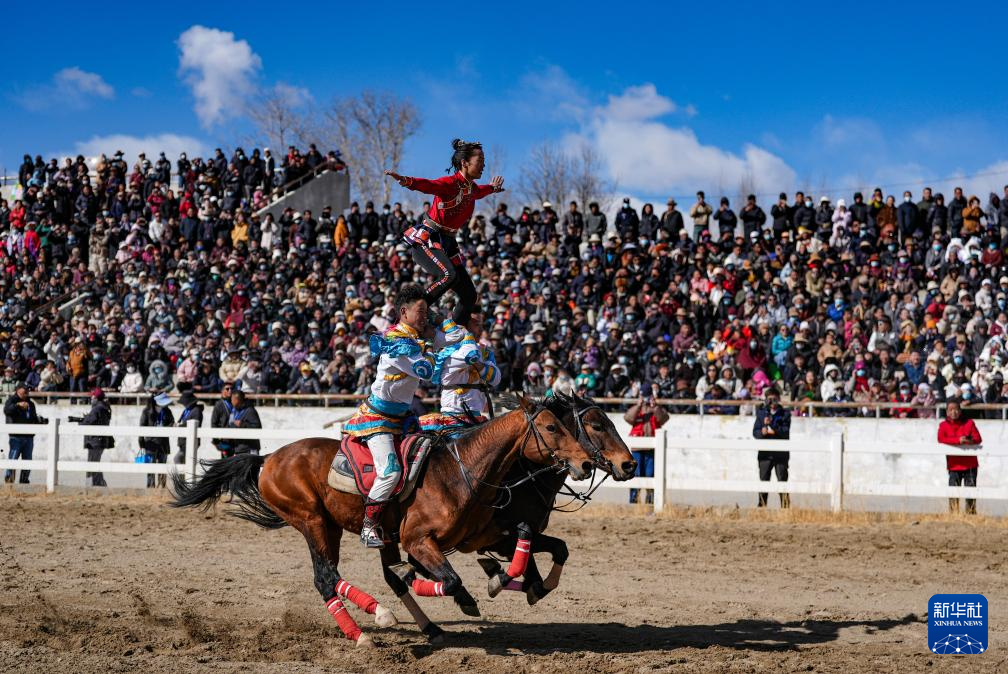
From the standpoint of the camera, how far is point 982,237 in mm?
21312

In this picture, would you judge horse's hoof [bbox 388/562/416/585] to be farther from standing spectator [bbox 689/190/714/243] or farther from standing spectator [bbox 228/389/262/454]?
standing spectator [bbox 689/190/714/243]

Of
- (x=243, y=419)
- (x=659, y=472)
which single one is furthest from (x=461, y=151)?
(x=243, y=419)

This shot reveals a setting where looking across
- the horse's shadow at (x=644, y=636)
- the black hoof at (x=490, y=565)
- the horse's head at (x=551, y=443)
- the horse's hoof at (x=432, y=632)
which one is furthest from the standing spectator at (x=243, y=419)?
the horse's head at (x=551, y=443)

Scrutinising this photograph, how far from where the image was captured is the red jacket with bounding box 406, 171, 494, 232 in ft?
29.3

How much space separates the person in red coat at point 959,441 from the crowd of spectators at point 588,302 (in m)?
2.34

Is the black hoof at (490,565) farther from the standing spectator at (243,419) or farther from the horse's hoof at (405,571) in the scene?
the standing spectator at (243,419)

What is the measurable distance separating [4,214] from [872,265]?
86.5 ft

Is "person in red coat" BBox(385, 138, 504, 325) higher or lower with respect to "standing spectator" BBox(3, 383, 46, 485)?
higher

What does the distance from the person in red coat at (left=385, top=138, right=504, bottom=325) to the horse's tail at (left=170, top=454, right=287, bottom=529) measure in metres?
2.23

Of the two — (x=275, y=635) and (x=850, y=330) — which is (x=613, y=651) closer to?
(x=275, y=635)

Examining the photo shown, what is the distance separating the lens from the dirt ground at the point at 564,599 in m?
8.01

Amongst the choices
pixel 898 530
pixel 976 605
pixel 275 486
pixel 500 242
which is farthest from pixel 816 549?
pixel 500 242

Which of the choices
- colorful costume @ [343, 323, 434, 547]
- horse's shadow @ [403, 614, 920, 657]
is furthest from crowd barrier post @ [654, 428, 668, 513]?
colorful costume @ [343, 323, 434, 547]

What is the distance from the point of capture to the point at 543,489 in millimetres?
9102
